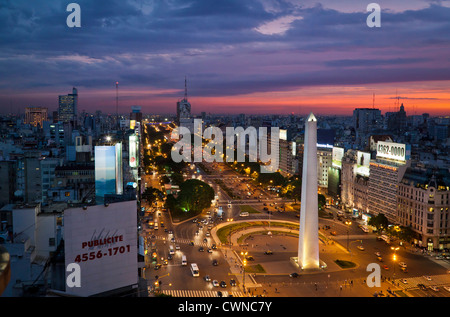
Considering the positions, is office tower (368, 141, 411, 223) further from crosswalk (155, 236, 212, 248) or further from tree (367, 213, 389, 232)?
crosswalk (155, 236, 212, 248)

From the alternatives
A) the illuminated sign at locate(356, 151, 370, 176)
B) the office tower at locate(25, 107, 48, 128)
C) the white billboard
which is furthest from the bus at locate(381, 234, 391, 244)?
the office tower at locate(25, 107, 48, 128)

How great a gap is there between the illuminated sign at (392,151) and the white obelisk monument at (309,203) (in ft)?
42.5

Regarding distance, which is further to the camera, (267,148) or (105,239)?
(267,148)

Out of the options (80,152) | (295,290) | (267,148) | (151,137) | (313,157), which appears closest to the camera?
(295,290)

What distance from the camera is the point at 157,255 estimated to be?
26172 millimetres

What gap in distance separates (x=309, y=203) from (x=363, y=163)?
18.5m

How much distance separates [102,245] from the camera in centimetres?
1190

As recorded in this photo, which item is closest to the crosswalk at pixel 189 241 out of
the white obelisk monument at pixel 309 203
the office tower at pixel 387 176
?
the white obelisk monument at pixel 309 203

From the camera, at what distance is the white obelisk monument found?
75.8ft

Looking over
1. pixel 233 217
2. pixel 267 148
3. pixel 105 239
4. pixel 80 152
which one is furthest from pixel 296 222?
pixel 267 148

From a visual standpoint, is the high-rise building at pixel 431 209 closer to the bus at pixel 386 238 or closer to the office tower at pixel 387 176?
the bus at pixel 386 238

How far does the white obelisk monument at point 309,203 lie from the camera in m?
23.1
